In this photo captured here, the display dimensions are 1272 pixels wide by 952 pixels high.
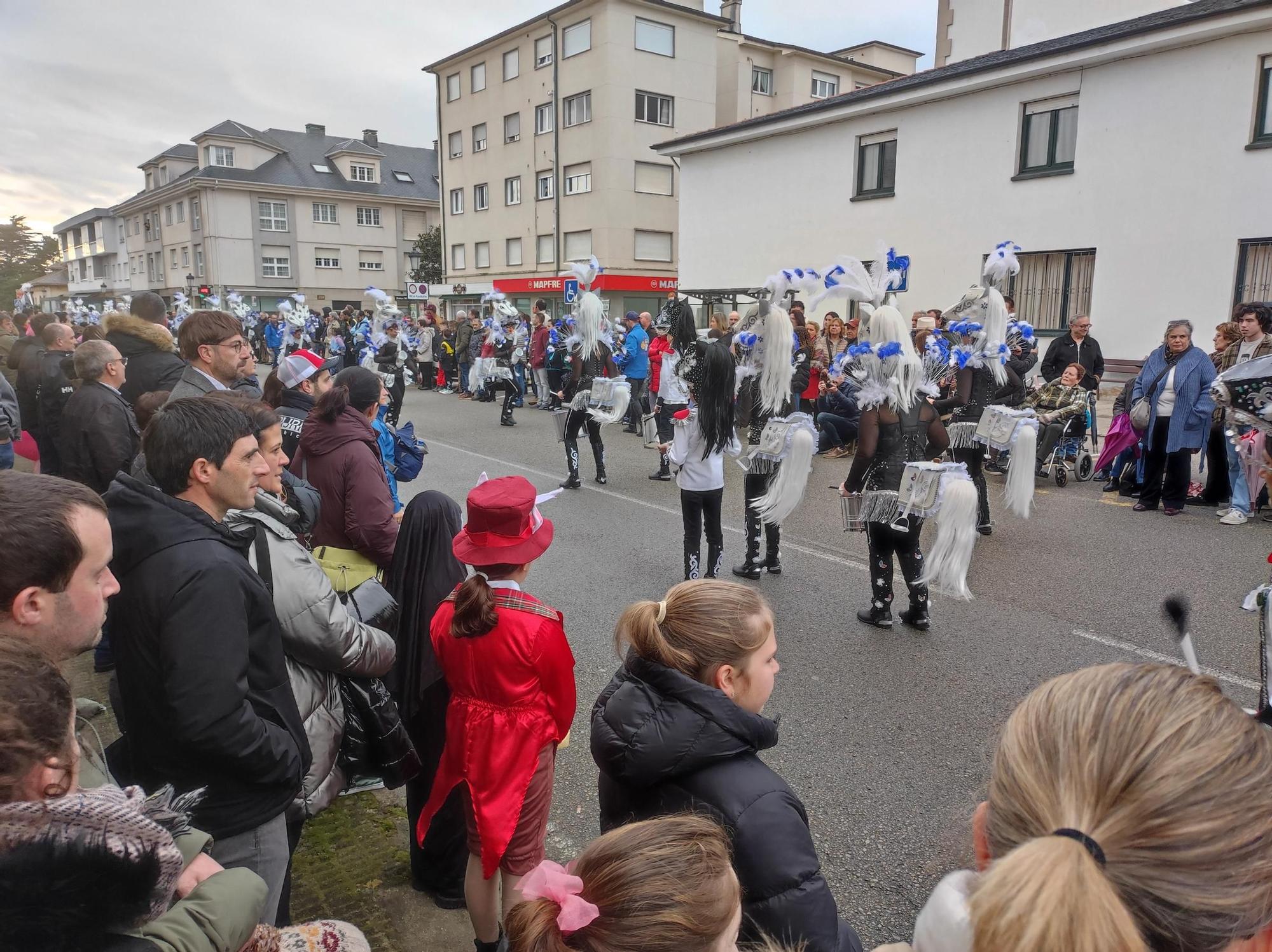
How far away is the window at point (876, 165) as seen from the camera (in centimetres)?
1709

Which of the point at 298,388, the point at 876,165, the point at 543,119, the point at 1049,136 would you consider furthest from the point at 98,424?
the point at 543,119

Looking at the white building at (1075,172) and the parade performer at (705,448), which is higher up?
the white building at (1075,172)

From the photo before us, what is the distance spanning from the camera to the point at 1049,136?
14.4 m

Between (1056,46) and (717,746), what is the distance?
53.1ft

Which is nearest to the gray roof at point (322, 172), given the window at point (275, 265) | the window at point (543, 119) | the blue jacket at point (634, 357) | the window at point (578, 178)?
the window at point (275, 265)

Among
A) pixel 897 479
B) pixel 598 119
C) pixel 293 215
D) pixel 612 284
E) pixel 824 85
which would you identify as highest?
pixel 824 85

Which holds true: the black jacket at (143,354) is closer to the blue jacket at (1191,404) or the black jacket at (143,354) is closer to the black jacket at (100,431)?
the black jacket at (100,431)

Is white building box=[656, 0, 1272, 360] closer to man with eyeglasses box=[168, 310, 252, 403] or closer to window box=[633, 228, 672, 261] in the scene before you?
man with eyeglasses box=[168, 310, 252, 403]

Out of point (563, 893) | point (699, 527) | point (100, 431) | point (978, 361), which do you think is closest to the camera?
point (563, 893)

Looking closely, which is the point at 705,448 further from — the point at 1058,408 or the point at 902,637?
the point at 1058,408

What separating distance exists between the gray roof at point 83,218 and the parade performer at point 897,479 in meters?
72.5

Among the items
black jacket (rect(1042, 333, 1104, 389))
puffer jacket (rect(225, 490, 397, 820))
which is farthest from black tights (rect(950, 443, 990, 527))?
puffer jacket (rect(225, 490, 397, 820))

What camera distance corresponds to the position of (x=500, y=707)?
2479mm

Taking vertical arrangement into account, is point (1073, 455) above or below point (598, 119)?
below
